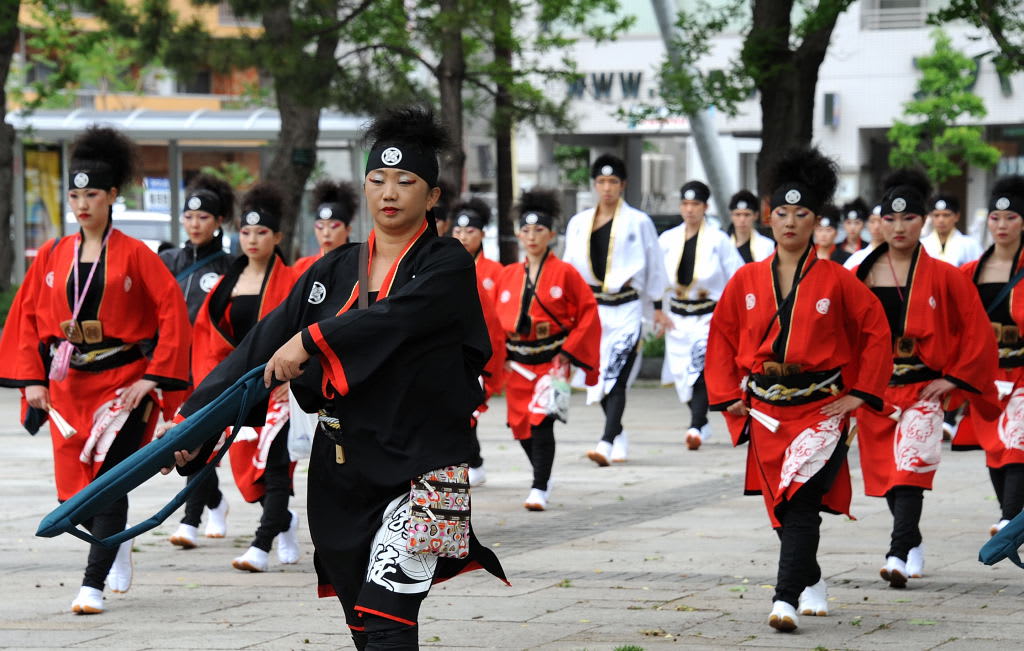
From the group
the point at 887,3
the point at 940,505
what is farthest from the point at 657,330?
the point at 887,3

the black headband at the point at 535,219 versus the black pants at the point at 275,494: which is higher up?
the black headband at the point at 535,219

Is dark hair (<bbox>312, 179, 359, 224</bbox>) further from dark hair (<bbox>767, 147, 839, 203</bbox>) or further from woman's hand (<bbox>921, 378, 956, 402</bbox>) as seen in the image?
woman's hand (<bbox>921, 378, 956, 402</bbox>)

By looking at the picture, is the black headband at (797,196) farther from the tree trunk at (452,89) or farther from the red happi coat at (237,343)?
the tree trunk at (452,89)

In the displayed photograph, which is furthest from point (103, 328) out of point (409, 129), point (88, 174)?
point (409, 129)

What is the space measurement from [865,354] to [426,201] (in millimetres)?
2390

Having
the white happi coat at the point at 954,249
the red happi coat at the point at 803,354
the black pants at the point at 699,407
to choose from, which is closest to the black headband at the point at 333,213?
the red happi coat at the point at 803,354

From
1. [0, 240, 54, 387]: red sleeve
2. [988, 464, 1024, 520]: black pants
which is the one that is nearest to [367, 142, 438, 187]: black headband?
[0, 240, 54, 387]: red sleeve

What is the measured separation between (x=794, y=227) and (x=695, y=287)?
692cm

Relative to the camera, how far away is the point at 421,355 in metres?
4.51

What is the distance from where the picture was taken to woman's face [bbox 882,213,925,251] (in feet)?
24.1

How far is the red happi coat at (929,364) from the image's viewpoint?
23.8ft

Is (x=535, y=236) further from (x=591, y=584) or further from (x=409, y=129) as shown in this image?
(x=409, y=129)

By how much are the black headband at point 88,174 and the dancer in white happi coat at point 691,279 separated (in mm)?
6778

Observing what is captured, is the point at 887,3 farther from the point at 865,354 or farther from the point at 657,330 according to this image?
the point at 865,354
